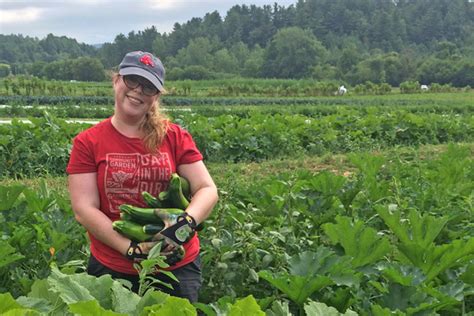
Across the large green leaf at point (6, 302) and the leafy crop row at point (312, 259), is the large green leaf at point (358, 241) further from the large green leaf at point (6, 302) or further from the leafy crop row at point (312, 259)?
the large green leaf at point (6, 302)

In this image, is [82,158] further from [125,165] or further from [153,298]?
[153,298]

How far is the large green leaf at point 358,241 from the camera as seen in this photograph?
316 centimetres

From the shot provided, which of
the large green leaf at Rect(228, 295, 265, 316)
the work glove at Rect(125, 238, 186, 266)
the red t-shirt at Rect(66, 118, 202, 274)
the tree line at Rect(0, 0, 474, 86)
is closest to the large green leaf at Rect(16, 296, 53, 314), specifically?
the large green leaf at Rect(228, 295, 265, 316)

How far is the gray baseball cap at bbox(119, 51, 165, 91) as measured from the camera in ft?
9.77

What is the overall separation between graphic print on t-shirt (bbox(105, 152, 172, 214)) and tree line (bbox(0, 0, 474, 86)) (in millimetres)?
61451

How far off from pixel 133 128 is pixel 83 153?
26cm

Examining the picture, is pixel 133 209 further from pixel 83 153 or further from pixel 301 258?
pixel 301 258

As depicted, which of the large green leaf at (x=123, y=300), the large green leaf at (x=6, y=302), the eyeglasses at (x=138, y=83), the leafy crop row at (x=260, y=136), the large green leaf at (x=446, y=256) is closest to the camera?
the large green leaf at (x=6, y=302)

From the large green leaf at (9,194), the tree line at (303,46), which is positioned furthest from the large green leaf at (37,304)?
the tree line at (303,46)

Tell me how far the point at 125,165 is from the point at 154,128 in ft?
0.73

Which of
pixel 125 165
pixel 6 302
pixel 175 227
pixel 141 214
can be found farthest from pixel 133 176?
pixel 6 302

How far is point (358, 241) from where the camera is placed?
322 centimetres

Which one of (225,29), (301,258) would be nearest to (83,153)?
(301,258)

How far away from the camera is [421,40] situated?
371 feet
